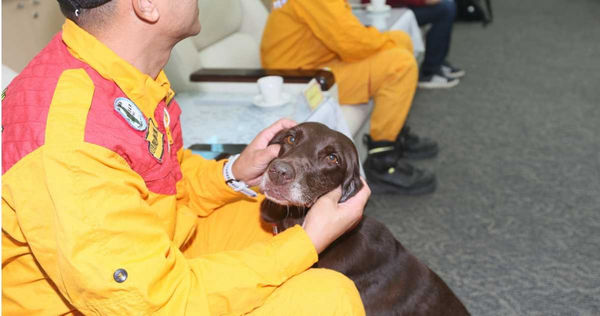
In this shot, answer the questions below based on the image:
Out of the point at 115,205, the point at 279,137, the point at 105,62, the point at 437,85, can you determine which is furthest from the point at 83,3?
the point at 437,85

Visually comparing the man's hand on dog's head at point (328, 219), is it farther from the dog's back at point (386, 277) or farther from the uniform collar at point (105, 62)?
the uniform collar at point (105, 62)

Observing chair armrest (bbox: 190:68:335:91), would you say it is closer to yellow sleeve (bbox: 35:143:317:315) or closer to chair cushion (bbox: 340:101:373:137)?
chair cushion (bbox: 340:101:373:137)

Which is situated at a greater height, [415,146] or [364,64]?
[364,64]

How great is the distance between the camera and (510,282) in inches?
87.1

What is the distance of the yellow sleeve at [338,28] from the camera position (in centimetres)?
286

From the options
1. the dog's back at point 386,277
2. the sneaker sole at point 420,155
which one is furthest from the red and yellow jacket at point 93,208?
the sneaker sole at point 420,155

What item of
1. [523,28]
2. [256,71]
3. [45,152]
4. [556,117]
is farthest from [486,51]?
[45,152]

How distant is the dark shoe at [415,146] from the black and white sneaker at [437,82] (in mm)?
1363

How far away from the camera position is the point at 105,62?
1.16 m

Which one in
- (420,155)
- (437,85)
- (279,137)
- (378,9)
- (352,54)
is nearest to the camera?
(279,137)

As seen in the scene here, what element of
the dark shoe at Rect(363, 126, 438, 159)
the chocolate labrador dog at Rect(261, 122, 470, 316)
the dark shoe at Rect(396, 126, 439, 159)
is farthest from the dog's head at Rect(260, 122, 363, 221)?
the dark shoe at Rect(396, 126, 439, 159)

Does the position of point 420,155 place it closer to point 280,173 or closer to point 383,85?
point 383,85

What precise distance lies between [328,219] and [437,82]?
364 centimetres

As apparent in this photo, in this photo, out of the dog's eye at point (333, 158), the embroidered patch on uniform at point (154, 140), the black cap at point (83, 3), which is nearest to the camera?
the black cap at point (83, 3)
